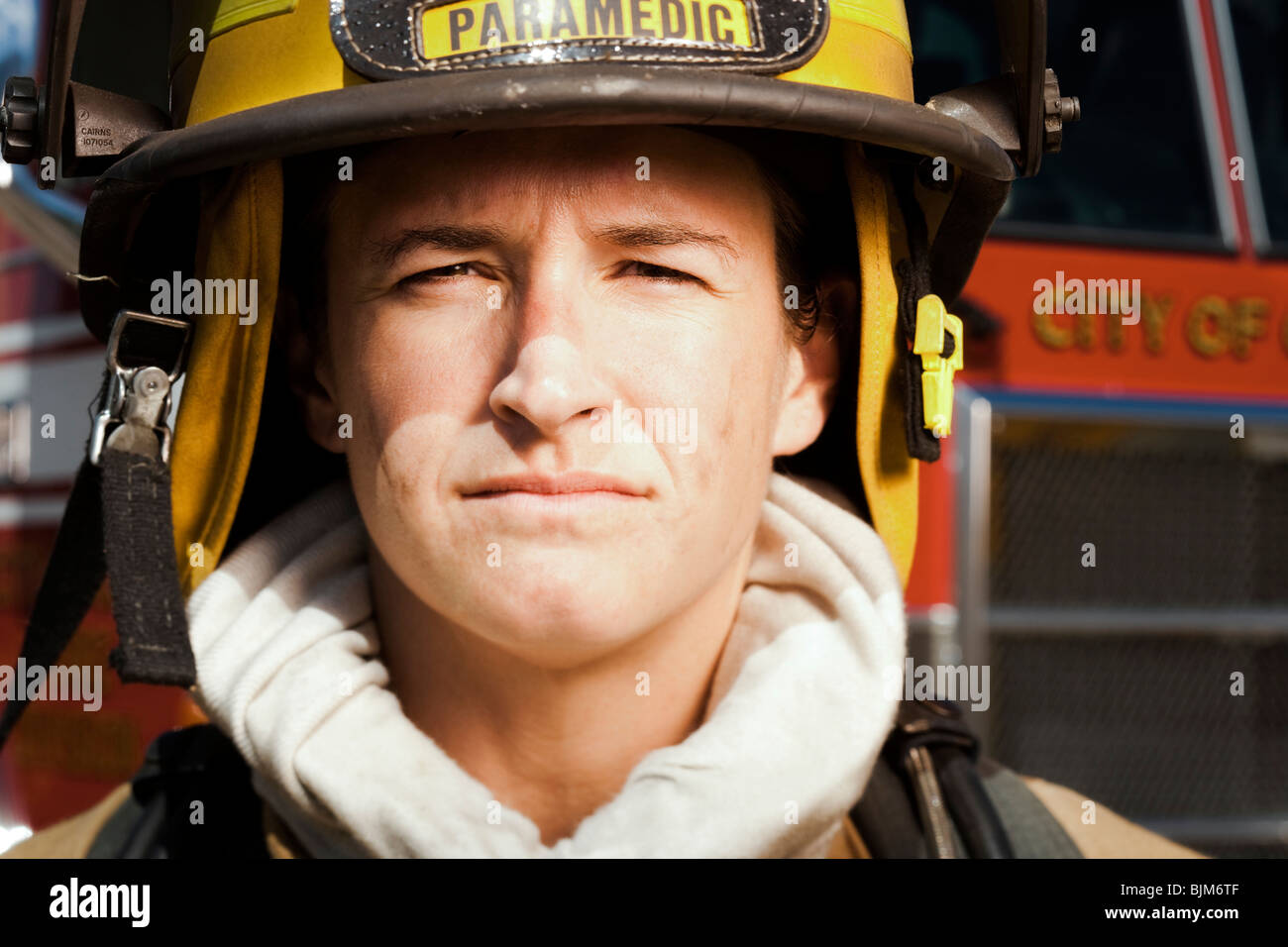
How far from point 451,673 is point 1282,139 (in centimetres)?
285

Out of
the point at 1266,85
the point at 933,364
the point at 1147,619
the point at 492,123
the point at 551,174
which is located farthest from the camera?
the point at 1266,85

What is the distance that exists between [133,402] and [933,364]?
1.02 m

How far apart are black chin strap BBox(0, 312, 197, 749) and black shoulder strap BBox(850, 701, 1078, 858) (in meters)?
0.94

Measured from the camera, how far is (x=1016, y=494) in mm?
3201

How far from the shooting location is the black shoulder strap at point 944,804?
5.75 feet

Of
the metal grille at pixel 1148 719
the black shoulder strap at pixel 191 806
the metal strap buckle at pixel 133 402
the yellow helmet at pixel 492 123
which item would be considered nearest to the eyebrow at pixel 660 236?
the yellow helmet at pixel 492 123

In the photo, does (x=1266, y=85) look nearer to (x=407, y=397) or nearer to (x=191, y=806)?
(x=407, y=397)

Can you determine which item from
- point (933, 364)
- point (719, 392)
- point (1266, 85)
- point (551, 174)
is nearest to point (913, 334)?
point (933, 364)

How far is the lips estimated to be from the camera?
4.72ft

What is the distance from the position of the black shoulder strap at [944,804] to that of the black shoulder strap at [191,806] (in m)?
0.83

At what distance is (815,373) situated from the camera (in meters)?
1.81

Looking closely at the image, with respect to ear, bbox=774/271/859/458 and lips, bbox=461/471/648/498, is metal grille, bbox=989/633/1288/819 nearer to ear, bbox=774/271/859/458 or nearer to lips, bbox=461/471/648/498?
ear, bbox=774/271/859/458

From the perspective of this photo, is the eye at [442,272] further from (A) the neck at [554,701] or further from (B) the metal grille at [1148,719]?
(B) the metal grille at [1148,719]
